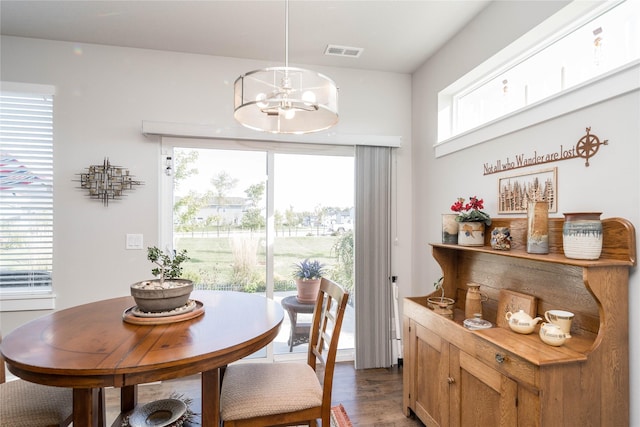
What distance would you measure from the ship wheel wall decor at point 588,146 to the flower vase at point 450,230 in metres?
0.77

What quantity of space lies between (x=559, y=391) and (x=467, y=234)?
3.17 ft

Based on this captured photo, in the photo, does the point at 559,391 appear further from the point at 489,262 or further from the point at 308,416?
the point at 308,416

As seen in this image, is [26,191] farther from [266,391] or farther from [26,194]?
[266,391]

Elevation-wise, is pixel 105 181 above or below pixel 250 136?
below

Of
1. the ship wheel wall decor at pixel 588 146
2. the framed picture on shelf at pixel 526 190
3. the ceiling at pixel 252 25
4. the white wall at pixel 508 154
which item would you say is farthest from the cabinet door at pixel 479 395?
the ceiling at pixel 252 25

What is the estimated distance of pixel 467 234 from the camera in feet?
6.77

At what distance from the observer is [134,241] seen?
2.80m

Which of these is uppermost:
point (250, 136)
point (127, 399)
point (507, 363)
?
point (250, 136)

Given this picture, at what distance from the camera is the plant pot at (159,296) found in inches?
61.3

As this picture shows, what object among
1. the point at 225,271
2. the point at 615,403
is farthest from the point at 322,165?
the point at 615,403

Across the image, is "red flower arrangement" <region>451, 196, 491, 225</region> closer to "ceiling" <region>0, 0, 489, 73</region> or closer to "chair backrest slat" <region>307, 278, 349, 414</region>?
"chair backrest slat" <region>307, 278, 349, 414</region>

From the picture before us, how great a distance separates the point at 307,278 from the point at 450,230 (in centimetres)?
145

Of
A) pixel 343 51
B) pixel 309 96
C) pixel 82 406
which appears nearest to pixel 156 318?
pixel 82 406

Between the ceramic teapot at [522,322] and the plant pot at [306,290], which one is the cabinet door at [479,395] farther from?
the plant pot at [306,290]
